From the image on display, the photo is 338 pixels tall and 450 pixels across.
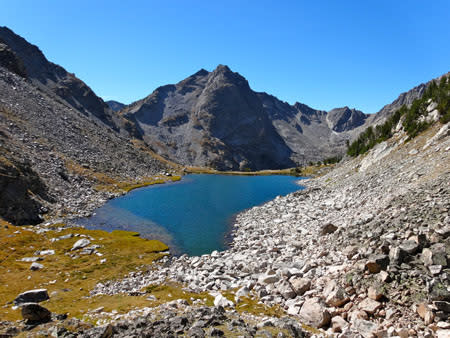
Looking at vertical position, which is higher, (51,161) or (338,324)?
(51,161)

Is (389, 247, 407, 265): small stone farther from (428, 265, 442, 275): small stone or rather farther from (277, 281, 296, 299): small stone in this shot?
(277, 281, 296, 299): small stone

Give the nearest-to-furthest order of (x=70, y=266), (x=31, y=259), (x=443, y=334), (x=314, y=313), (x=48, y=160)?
(x=443, y=334) → (x=314, y=313) → (x=70, y=266) → (x=31, y=259) → (x=48, y=160)

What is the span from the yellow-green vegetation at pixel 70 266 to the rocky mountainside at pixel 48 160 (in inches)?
441

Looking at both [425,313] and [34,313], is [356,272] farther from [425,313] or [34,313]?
[34,313]

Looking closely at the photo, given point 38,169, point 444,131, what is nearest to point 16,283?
point 38,169

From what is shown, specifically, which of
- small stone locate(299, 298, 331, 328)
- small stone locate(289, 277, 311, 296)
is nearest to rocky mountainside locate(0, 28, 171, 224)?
small stone locate(289, 277, 311, 296)

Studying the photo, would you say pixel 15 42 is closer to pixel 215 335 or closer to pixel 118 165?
pixel 118 165

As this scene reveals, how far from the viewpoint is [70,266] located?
28734mm

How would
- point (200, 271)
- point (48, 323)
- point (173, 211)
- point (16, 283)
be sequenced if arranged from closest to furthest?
point (48, 323) → point (16, 283) → point (200, 271) → point (173, 211)

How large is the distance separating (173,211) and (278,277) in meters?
44.9

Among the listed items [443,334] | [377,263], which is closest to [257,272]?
[377,263]

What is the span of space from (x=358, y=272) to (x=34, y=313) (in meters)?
19.0

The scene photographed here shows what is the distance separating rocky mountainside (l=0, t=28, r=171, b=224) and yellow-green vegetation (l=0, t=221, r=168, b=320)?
1120 cm

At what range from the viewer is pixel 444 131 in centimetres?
4322
